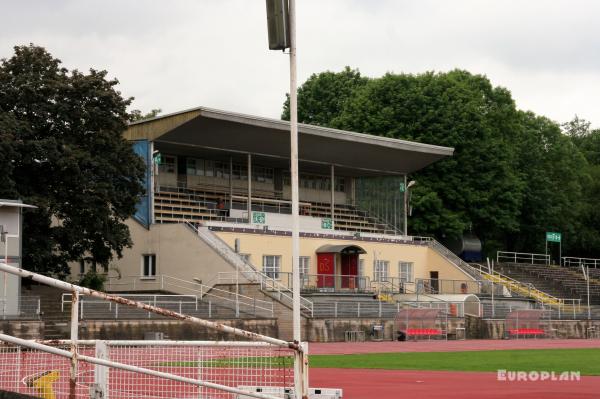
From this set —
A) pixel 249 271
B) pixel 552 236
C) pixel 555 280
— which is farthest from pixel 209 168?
pixel 552 236

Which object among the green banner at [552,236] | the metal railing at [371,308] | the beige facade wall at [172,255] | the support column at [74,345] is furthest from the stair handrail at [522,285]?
the support column at [74,345]

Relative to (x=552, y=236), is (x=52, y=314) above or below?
below

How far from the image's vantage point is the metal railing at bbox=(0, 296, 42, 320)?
Result: 116 ft

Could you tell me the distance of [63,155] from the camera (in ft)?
147

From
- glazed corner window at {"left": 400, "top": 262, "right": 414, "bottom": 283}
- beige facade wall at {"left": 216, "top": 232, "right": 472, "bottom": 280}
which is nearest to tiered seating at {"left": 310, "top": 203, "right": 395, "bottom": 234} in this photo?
beige facade wall at {"left": 216, "top": 232, "right": 472, "bottom": 280}

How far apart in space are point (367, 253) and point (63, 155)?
22.2 m

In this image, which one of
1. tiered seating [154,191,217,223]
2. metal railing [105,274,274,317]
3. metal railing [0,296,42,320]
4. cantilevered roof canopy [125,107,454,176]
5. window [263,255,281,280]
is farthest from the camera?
tiered seating [154,191,217,223]

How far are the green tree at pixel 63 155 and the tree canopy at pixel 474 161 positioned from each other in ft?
95.1

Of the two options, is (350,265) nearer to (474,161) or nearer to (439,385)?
(474,161)

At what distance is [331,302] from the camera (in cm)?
4969

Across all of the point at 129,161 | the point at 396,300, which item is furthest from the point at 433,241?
the point at 129,161

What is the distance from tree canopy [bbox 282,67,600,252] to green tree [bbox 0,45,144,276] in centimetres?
2899

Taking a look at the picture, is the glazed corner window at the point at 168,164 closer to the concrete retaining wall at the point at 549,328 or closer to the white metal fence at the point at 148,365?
the concrete retaining wall at the point at 549,328

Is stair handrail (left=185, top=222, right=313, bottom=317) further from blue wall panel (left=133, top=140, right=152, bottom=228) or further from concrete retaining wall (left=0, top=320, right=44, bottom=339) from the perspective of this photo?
concrete retaining wall (left=0, top=320, right=44, bottom=339)
